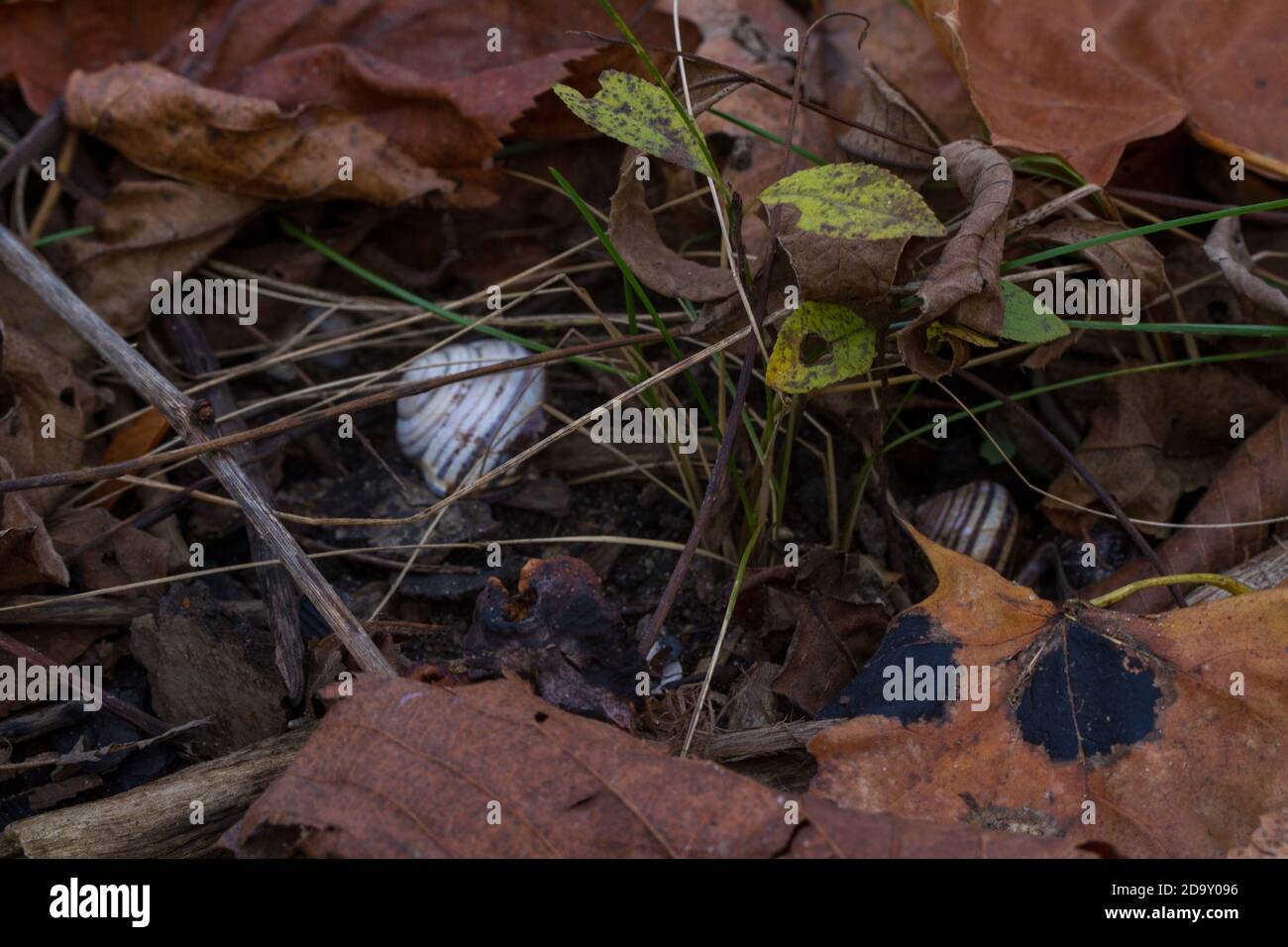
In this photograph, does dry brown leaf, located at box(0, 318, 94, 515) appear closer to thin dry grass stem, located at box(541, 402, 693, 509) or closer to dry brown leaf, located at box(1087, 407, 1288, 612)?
thin dry grass stem, located at box(541, 402, 693, 509)

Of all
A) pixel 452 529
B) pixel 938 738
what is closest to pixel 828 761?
pixel 938 738

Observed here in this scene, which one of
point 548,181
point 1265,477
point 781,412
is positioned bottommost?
point 1265,477

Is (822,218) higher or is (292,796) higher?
(822,218)

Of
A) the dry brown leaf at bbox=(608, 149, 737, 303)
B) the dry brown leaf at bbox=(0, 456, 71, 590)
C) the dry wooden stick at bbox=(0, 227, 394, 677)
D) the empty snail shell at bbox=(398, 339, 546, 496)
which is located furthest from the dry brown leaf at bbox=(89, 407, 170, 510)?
the dry brown leaf at bbox=(608, 149, 737, 303)

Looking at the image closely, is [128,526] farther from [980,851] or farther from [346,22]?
[980,851]

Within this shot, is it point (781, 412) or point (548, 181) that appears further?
point (548, 181)

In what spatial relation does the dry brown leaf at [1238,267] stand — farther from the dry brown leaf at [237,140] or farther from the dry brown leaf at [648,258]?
the dry brown leaf at [237,140]

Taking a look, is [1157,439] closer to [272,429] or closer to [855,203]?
[855,203]

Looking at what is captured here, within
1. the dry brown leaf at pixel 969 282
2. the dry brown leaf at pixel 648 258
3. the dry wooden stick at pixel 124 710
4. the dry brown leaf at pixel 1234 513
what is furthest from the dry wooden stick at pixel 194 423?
the dry brown leaf at pixel 1234 513
